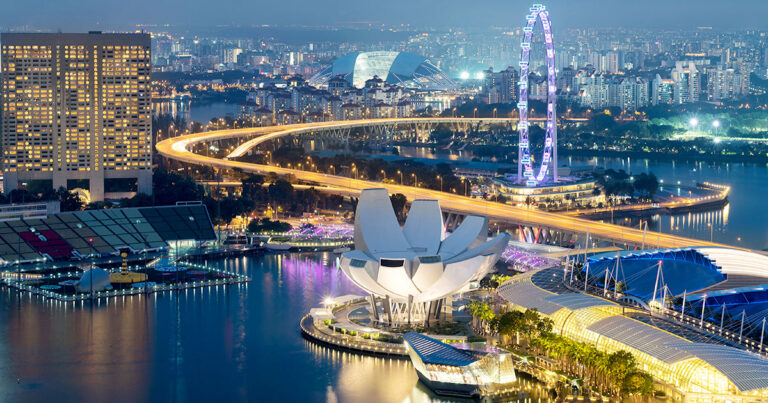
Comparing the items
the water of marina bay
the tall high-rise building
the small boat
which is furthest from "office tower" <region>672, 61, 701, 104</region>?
the water of marina bay

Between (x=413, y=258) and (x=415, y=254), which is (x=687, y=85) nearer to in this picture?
(x=415, y=254)

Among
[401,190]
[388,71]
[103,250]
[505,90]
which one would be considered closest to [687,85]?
[505,90]

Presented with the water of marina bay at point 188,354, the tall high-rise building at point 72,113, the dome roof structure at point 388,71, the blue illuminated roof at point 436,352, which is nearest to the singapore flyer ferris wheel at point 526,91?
the tall high-rise building at point 72,113

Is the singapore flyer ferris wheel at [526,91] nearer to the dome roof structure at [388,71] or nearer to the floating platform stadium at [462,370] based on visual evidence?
the floating platform stadium at [462,370]

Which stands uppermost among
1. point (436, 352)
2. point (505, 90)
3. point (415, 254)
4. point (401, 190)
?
point (505, 90)

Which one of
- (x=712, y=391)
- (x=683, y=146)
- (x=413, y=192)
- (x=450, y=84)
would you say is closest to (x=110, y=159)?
(x=413, y=192)

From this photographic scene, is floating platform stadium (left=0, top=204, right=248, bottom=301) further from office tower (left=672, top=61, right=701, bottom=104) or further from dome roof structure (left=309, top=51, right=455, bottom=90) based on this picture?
office tower (left=672, top=61, right=701, bottom=104)
